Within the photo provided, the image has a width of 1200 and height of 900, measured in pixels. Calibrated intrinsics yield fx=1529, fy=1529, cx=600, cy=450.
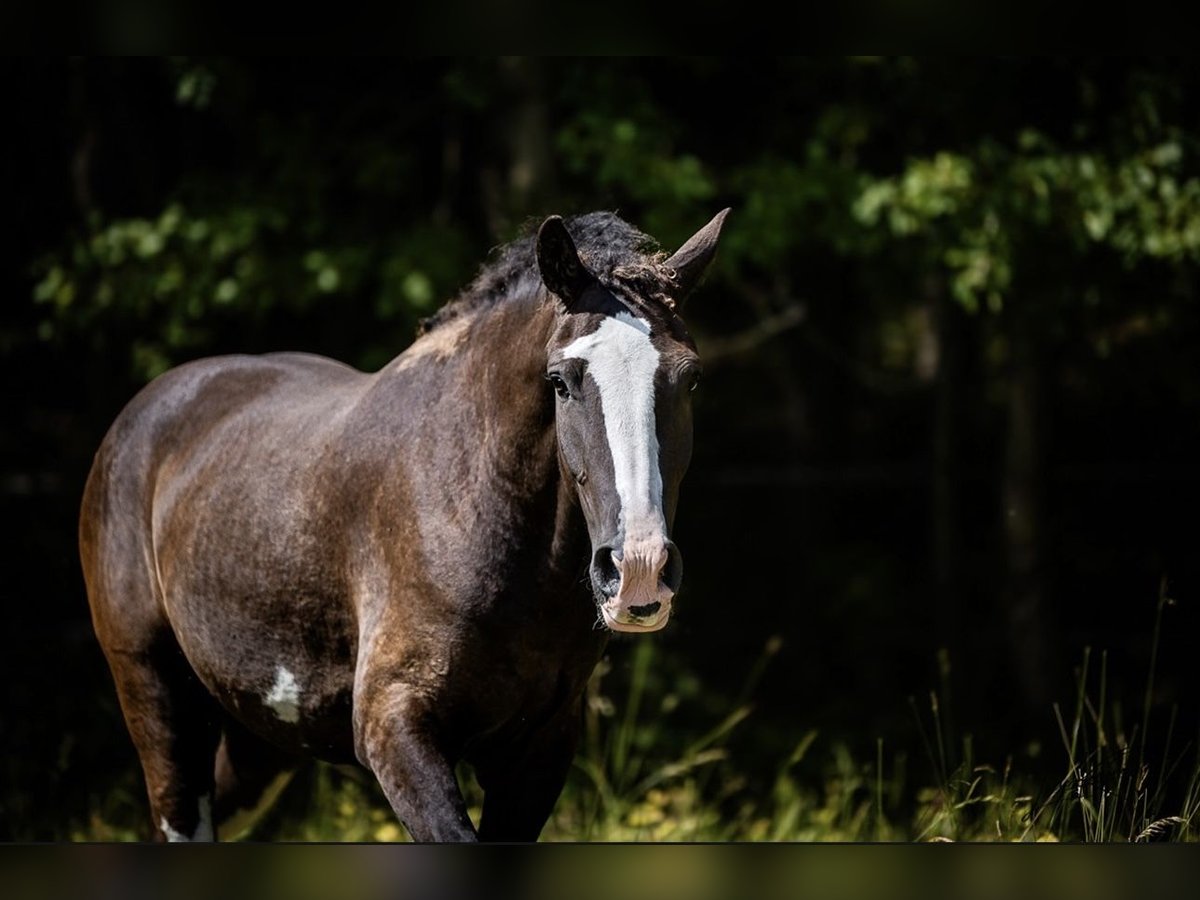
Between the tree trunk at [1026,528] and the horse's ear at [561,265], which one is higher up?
the horse's ear at [561,265]

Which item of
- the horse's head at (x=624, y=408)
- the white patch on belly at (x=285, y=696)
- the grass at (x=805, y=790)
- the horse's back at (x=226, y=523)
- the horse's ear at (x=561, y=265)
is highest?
the horse's ear at (x=561, y=265)

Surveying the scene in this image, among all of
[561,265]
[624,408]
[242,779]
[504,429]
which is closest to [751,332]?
[242,779]

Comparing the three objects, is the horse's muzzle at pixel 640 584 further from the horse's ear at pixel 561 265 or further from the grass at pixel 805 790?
the grass at pixel 805 790

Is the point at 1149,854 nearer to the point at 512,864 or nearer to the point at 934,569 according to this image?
the point at 512,864

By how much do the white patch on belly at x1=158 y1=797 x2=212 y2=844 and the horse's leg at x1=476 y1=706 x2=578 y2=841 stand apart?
120 cm

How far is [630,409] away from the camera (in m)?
3.19

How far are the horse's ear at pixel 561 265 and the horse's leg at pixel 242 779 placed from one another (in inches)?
85.1

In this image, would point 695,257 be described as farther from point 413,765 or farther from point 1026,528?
point 1026,528

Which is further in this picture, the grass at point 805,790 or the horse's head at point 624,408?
the grass at point 805,790

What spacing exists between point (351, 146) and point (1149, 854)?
651 centimetres

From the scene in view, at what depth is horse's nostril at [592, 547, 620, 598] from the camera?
3100 millimetres

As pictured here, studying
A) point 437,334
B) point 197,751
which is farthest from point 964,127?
point 197,751

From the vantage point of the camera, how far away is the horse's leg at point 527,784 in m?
3.89

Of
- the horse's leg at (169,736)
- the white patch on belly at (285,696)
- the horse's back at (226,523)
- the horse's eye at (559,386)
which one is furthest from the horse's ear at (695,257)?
the horse's leg at (169,736)
